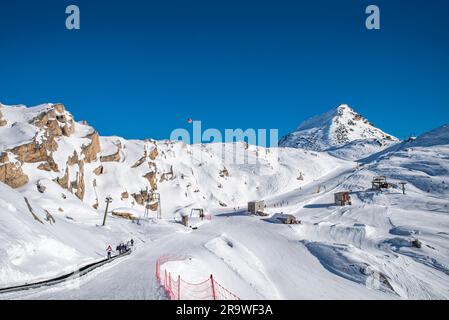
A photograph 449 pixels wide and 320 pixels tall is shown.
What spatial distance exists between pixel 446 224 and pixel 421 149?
61.7 metres

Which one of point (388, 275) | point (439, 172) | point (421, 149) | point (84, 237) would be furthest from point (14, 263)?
point (421, 149)

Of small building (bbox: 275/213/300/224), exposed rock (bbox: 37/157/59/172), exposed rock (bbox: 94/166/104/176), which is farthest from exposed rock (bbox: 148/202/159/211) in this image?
small building (bbox: 275/213/300/224)

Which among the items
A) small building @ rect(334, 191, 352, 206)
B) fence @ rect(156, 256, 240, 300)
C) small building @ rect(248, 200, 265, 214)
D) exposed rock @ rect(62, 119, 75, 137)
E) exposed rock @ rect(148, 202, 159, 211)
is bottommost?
exposed rock @ rect(148, 202, 159, 211)

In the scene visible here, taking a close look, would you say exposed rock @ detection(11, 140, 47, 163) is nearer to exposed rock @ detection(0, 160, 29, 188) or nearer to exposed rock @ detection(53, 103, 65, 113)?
exposed rock @ detection(0, 160, 29, 188)

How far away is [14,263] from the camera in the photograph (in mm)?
18562

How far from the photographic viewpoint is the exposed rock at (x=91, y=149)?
297ft

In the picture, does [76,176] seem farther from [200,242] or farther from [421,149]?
[421,149]

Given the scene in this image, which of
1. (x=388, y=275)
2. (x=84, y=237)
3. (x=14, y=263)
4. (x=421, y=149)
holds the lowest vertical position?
(x=388, y=275)

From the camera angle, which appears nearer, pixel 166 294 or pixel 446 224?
pixel 166 294

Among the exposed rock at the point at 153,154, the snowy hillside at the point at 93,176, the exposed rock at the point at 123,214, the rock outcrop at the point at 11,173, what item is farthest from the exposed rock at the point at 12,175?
the exposed rock at the point at 153,154

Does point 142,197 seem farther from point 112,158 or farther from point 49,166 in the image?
point 49,166

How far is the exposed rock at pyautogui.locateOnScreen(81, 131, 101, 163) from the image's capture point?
90.5 m

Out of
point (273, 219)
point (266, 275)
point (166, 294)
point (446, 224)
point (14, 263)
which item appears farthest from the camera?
point (273, 219)

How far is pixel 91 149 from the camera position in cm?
9288
